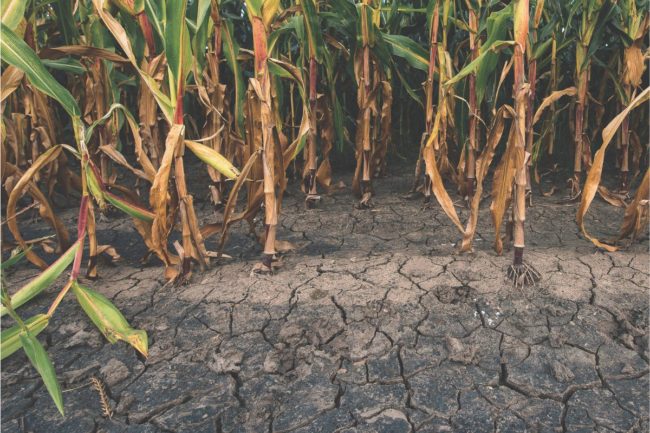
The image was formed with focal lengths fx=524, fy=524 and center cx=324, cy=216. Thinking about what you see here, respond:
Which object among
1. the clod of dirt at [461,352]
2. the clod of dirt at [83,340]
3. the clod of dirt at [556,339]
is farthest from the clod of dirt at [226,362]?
the clod of dirt at [556,339]

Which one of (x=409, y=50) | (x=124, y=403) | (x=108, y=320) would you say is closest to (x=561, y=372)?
(x=124, y=403)

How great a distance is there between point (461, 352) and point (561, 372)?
0.27 meters

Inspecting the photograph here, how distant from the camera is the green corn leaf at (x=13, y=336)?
4.31ft

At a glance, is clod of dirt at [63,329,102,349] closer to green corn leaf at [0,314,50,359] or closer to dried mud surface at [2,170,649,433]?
dried mud surface at [2,170,649,433]

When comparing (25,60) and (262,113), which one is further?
(262,113)

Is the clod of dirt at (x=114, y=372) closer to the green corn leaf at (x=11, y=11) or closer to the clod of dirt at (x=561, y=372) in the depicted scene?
the green corn leaf at (x=11, y=11)

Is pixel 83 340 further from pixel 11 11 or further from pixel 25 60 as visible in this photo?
pixel 11 11

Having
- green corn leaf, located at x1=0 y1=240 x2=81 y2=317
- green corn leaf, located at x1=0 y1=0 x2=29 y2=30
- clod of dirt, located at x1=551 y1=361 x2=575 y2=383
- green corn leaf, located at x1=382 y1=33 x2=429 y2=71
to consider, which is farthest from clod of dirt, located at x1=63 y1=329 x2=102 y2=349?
green corn leaf, located at x1=382 y1=33 x2=429 y2=71

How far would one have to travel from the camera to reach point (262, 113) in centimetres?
174

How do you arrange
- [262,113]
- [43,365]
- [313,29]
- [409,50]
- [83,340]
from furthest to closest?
[409,50] < [313,29] < [262,113] < [83,340] < [43,365]

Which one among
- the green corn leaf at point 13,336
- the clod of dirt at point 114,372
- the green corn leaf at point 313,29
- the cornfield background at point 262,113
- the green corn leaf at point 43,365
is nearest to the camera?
the green corn leaf at point 43,365

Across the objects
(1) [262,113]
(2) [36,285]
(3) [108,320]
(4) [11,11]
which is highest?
(4) [11,11]

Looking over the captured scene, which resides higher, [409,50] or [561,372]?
[409,50]

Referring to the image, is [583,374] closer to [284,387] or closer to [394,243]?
[284,387]
